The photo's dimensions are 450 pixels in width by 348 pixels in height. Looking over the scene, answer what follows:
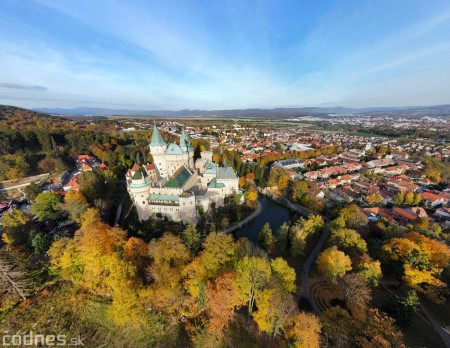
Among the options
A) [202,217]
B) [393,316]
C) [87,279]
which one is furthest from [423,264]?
[87,279]

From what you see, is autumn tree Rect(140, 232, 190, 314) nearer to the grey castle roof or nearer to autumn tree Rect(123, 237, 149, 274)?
autumn tree Rect(123, 237, 149, 274)

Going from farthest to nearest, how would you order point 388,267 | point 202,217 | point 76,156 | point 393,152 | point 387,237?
1. point 393,152
2. point 76,156
3. point 202,217
4. point 387,237
5. point 388,267

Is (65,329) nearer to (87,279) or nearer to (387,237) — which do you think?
(87,279)

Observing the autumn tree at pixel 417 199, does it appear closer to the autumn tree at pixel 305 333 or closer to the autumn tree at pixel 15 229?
the autumn tree at pixel 305 333

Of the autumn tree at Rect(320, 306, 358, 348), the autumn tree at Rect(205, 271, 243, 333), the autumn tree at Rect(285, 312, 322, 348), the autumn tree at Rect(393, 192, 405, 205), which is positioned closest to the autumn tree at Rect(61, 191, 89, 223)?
the autumn tree at Rect(205, 271, 243, 333)

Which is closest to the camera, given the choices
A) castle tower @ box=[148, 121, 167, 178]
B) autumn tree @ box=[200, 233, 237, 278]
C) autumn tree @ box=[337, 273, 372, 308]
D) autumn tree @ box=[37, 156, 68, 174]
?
autumn tree @ box=[337, 273, 372, 308]
